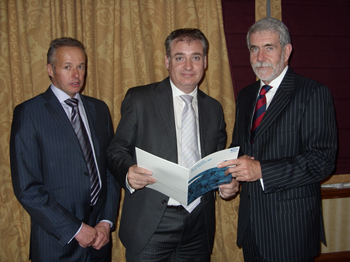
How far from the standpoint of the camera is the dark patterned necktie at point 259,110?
1674 mm

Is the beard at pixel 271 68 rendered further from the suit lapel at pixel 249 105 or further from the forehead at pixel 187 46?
the forehead at pixel 187 46

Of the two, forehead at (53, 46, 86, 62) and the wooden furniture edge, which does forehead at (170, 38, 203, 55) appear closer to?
forehead at (53, 46, 86, 62)

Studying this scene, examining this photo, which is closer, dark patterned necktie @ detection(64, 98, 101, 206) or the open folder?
the open folder

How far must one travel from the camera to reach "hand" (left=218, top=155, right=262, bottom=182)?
55.0 inches

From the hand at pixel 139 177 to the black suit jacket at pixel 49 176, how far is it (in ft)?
1.12

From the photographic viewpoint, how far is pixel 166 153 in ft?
5.35

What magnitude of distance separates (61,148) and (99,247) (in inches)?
26.7

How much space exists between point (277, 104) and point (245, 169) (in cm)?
47

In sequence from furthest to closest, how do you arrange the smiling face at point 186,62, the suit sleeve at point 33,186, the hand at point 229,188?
the smiling face at point 186,62, the hand at point 229,188, the suit sleeve at point 33,186

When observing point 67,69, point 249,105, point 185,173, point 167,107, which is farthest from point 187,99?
point 67,69

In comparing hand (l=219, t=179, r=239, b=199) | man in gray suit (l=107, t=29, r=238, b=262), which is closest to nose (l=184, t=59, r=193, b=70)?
man in gray suit (l=107, t=29, r=238, b=262)

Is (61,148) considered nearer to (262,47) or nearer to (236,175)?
(236,175)

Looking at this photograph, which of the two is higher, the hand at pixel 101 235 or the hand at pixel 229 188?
the hand at pixel 229 188

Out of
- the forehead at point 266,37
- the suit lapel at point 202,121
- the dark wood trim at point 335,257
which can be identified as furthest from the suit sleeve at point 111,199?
the dark wood trim at point 335,257
